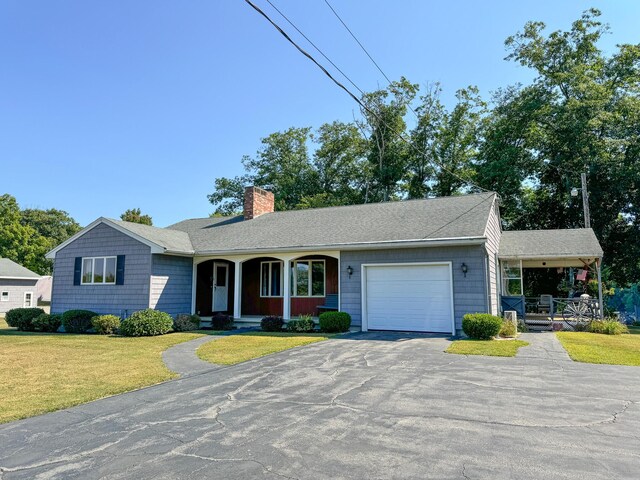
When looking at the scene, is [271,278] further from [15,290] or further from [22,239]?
[22,239]

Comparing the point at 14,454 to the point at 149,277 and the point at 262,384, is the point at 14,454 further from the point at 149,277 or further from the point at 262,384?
the point at 149,277

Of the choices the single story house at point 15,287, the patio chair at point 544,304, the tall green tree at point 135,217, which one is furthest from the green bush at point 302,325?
the tall green tree at point 135,217

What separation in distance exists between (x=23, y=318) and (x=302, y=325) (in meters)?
11.5

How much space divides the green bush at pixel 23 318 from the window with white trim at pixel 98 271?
89.9 inches

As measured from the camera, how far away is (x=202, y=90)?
13.9 meters

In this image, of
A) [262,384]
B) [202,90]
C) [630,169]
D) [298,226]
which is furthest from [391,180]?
Result: [262,384]

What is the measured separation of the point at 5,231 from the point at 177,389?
44.1 m

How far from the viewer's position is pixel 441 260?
13078mm

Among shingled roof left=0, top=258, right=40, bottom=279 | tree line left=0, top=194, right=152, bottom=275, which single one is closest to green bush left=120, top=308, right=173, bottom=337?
shingled roof left=0, top=258, right=40, bottom=279

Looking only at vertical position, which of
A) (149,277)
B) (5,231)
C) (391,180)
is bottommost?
→ (149,277)

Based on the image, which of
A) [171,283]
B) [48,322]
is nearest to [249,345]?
[171,283]

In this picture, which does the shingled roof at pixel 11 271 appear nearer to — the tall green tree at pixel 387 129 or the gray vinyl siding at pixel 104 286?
the gray vinyl siding at pixel 104 286

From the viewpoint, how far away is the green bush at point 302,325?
13977 millimetres

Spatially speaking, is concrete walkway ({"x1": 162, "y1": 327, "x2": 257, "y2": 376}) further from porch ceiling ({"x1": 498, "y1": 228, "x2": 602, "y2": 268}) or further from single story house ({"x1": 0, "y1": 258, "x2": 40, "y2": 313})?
single story house ({"x1": 0, "y1": 258, "x2": 40, "y2": 313})
